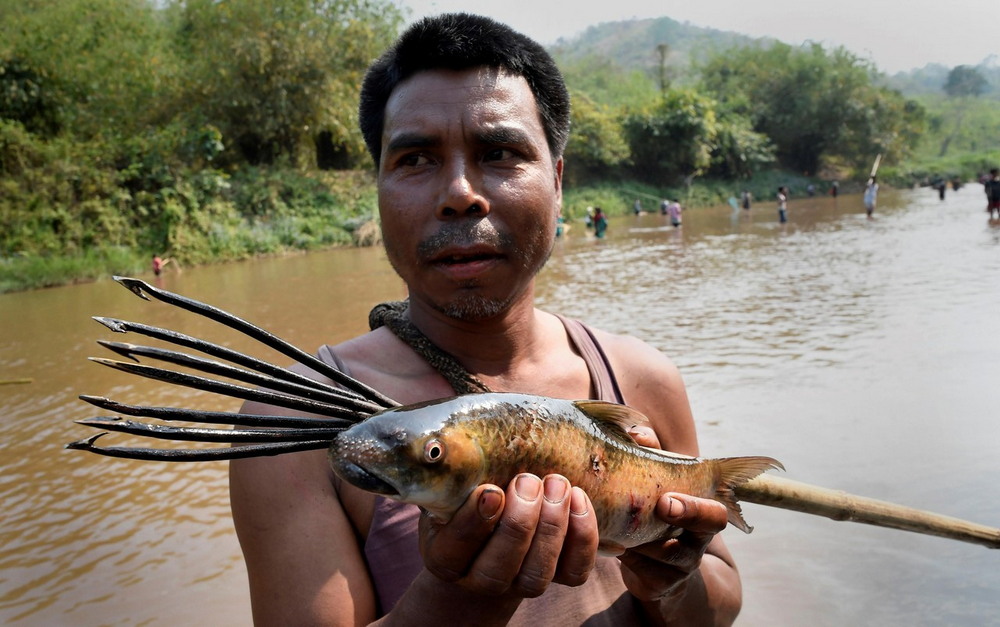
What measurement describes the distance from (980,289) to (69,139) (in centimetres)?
2462

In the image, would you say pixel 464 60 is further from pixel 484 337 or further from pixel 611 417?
pixel 611 417

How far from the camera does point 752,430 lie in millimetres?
5543

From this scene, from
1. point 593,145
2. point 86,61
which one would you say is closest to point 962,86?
point 593,145

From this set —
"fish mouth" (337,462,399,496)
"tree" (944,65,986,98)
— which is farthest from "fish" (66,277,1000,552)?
"tree" (944,65,986,98)

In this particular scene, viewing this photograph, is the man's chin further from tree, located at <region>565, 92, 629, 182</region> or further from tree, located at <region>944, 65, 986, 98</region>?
tree, located at <region>944, 65, 986, 98</region>

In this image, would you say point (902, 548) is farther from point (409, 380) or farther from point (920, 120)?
point (920, 120)

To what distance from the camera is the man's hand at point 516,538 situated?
3.66 ft

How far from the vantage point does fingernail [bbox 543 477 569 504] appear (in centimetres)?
116

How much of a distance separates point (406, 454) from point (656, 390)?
111 centimetres

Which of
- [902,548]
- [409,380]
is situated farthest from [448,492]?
[902,548]

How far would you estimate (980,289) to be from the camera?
394 inches

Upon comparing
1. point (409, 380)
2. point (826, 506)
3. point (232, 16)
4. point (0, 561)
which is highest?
point (232, 16)

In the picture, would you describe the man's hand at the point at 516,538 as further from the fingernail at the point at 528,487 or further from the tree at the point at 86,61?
the tree at the point at 86,61

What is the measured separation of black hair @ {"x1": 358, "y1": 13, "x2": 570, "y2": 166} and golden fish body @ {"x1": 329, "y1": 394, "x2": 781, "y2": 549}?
0.92 meters
